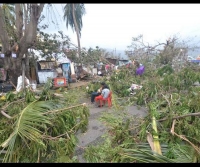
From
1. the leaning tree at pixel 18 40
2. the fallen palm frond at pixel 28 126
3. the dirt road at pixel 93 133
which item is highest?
the leaning tree at pixel 18 40

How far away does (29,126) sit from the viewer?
2.04 m

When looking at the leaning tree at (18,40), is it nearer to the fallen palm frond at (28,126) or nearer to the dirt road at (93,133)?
the fallen palm frond at (28,126)

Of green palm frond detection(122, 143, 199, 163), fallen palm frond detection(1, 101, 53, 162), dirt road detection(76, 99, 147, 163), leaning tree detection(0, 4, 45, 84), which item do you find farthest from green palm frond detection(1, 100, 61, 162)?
leaning tree detection(0, 4, 45, 84)

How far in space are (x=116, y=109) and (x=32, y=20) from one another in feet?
12.0

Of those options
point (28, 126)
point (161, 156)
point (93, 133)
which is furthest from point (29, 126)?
point (93, 133)

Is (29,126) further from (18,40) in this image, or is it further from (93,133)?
(18,40)

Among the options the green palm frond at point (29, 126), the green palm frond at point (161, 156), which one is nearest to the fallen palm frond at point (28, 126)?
the green palm frond at point (29, 126)

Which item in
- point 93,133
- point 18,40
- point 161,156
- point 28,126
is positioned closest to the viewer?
point 161,156

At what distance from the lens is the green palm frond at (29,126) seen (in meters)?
1.87

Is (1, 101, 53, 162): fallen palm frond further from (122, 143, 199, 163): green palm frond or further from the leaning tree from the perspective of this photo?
the leaning tree

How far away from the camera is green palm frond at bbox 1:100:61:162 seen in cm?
187

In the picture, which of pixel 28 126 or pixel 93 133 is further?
pixel 93 133

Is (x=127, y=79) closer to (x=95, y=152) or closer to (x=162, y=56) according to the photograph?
(x=162, y=56)
